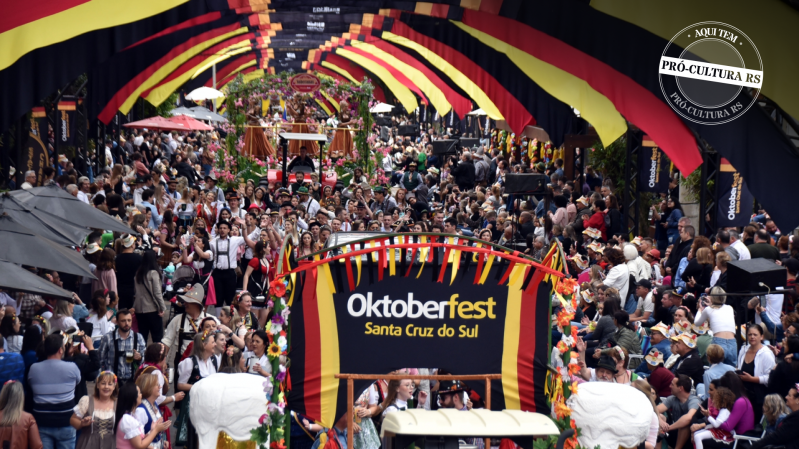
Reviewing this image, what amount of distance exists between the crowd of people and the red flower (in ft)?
1.02

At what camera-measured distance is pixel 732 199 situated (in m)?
14.8

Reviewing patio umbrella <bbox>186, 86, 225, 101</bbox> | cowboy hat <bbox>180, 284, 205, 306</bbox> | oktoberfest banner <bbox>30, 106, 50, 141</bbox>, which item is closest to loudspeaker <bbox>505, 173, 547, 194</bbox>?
cowboy hat <bbox>180, 284, 205, 306</bbox>

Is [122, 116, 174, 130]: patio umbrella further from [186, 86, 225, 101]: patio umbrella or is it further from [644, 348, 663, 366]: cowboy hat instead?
[644, 348, 663, 366]: cowboy hat

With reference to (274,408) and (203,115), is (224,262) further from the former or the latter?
(203,115)

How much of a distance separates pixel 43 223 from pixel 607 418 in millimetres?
7606

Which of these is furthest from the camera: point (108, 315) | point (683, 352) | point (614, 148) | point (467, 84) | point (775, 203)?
point (467, 84)

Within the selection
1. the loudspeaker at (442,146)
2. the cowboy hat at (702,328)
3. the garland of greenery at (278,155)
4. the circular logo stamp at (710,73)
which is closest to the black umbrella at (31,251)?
the cowboy hat at (702,328)

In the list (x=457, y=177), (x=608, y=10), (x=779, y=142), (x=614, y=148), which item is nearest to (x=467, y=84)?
(x=457, y=177)

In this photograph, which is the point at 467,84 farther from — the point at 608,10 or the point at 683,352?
the point at 683,352

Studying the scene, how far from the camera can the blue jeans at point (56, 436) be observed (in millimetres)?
8320

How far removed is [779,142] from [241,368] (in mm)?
7819

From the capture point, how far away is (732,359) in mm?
10422

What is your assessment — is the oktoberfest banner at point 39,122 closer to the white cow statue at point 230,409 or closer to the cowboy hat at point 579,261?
the cowboy hat at point 579,261

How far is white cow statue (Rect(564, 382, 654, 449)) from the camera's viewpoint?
741 centimetres
